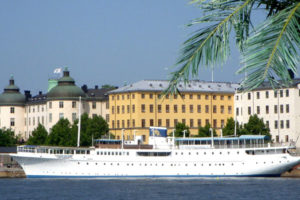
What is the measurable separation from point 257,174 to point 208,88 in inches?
1760

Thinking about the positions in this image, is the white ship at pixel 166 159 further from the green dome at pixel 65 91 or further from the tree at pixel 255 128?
the green dome at pixel 65 91

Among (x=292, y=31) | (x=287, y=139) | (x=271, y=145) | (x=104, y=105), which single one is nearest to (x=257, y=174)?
(x=271, y=145)

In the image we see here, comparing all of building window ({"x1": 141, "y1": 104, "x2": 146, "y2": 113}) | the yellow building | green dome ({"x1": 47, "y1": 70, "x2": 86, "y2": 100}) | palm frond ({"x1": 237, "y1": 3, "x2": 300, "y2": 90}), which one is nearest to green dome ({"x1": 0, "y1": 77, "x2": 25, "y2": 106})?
green dome ({"x1": 47, "y1": 70, "x2": 86, "y2": 100})

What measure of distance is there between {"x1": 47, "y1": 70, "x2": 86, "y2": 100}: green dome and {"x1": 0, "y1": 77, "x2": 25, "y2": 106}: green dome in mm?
14013

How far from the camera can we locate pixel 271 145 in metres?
98.1

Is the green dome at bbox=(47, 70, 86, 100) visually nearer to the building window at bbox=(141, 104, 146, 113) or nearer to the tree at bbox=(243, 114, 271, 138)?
the building window at bbox=(141, 104, 146, 113)

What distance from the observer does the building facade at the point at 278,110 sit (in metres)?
118

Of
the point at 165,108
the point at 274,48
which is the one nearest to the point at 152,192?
the point at 274,48

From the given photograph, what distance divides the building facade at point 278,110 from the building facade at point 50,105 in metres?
33.2

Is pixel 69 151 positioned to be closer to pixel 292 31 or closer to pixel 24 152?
pixel 24 152

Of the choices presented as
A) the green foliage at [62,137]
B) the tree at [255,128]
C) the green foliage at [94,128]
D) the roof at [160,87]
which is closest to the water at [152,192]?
the tree at [255,128]

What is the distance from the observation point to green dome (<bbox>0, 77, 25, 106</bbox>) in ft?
527

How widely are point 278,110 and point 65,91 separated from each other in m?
46.1

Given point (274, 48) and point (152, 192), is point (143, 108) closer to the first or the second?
point (152, 192)
